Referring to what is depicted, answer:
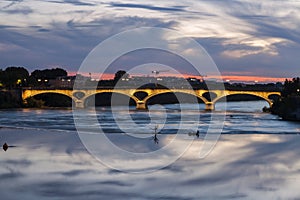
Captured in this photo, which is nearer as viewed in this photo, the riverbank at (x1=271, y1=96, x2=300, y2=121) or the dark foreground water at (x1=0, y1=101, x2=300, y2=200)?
the dark foreground water at (x1=0, y1=101, x2=300, y2=200)

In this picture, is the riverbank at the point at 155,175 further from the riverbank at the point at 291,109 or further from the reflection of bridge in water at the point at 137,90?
the reflection of bridge in water at the point at 137,90

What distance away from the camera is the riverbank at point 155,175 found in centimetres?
2288

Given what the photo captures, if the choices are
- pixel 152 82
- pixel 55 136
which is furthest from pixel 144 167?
pixel 152 82

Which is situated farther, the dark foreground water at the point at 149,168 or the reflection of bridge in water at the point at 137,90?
the reflection of bridge in water at the point at 137,90

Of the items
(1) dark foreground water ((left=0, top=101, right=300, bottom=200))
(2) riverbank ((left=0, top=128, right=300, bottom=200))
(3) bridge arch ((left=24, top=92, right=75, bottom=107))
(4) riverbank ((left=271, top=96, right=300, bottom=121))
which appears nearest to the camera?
(2) riverbank ((left=0, top=128, right=300, bottom=200))

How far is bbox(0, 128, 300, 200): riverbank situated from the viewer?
901 inches

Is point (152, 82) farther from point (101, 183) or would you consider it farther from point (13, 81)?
point (101, 183)

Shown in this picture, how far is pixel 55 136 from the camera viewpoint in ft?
143

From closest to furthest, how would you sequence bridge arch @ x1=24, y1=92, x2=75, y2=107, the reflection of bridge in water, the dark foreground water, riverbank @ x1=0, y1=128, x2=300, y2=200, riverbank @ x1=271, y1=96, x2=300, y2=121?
riverbank @ x1=0, y1=128, x2=300, y2=200 → the dark foreground water → riverbank @ x1=271, y1=96, x2=300, y2=121 → the reflection of bridge in water → bridge arch @ x1=24, y1=92, x2=75, y2=107

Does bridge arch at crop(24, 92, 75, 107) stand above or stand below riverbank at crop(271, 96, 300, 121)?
above

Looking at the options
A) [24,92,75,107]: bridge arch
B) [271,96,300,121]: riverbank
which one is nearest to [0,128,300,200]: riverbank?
[271,96,300,121]: riverbank

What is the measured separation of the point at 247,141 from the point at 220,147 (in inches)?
195


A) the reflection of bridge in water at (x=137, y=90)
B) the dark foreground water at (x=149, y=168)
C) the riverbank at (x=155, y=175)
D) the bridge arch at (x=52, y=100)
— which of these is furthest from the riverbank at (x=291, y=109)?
the bridge arch at (x=52, y=100)

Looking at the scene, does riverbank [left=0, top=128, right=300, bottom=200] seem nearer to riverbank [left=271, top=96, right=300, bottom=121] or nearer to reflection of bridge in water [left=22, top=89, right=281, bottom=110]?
riverbank [left=271, top=96, right=300, bottom=121]
